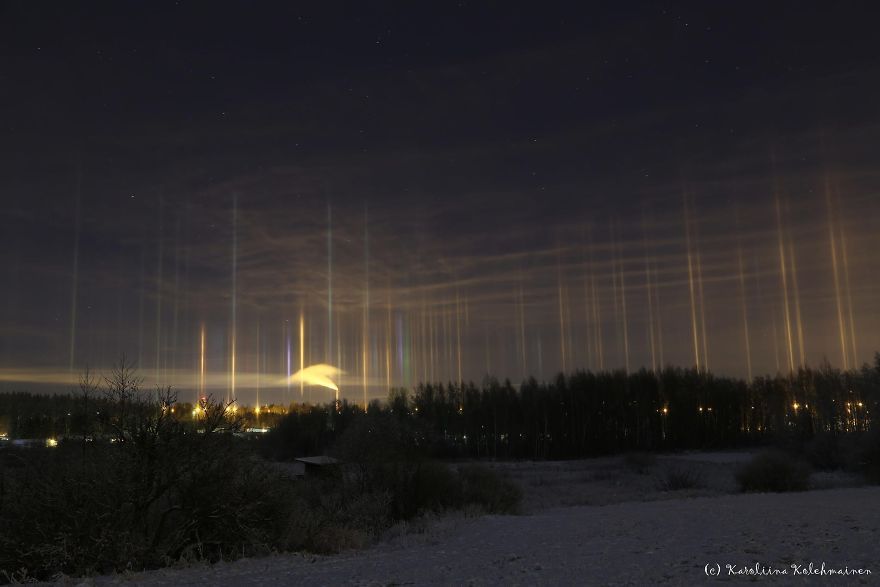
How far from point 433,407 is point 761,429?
213 feet

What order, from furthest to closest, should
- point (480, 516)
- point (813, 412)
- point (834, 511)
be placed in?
point (813, 412) → point (480, 516) → point (834, 511)

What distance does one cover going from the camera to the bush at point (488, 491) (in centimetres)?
3609

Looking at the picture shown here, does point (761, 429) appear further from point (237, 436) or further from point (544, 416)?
point (237, 436)

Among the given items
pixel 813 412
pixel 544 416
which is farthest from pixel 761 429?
pixel 544 416

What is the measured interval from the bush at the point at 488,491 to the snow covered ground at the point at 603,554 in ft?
35.2

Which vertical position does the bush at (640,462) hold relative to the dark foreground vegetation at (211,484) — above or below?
below

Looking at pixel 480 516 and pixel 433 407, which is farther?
pixel 433 407

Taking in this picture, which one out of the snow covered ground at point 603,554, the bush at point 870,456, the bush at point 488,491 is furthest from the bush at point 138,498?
the bush at point 870,456

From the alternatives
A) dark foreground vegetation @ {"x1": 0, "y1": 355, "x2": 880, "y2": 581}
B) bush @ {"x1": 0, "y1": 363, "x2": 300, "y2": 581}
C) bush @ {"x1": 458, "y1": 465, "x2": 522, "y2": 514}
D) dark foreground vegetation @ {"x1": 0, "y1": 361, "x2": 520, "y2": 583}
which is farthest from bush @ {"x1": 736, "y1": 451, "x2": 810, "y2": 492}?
bush @ {"x1": 0, "y1": 363, "x2": 300, "y2": 581}

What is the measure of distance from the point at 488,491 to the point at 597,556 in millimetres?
22515

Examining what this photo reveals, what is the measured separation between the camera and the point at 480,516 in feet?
91.6

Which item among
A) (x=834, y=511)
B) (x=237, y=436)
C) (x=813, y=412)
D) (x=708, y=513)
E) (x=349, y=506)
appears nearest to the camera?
(x=237, y=436)

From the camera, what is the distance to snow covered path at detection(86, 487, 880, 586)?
13.4m

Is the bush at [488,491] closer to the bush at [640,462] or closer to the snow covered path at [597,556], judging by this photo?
the snow covered path at [597,556]
